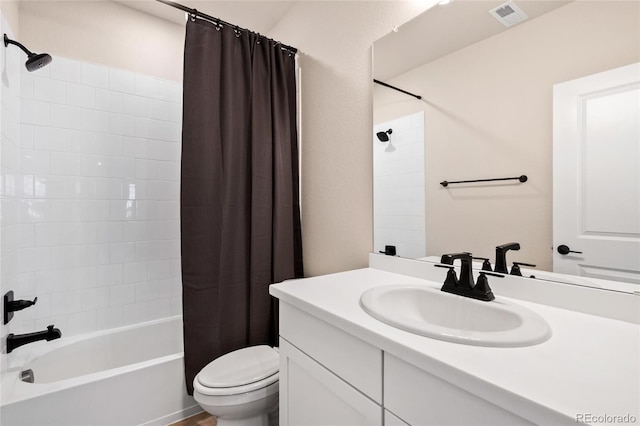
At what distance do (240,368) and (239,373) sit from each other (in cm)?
5

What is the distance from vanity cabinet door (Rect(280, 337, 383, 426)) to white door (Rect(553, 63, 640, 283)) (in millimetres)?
721

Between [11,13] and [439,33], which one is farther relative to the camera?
[11,13]

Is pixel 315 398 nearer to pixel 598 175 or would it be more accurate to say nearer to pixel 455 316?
pixel 455 316

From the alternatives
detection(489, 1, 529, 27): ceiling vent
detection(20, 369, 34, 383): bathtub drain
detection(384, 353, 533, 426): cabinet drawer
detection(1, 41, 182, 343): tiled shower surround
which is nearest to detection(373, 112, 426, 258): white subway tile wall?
detection(489, 1, 529, 27): ceiling vent

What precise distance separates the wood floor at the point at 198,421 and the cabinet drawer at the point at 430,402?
1411 millimetres

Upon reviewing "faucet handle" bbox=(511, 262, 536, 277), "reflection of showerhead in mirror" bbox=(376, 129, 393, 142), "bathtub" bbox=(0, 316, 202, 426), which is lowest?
"bathtub" bbox=(0, 316, 202, 426)

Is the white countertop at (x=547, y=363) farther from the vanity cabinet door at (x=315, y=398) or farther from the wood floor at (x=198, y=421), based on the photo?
the wood floor at (x=198, y=421)

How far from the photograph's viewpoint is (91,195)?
202 centimetres

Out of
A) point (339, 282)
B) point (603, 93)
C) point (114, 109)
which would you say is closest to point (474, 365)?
point (339, 282)

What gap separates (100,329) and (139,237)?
0.63 m

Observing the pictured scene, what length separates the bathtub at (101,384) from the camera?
1.32 meters

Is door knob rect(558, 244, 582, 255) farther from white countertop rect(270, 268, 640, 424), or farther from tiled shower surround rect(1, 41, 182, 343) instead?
tiled shower surround rect(1, 41, 182, 343)

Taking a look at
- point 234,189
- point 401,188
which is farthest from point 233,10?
point 401,188

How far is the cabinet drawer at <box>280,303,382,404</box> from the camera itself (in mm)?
761
